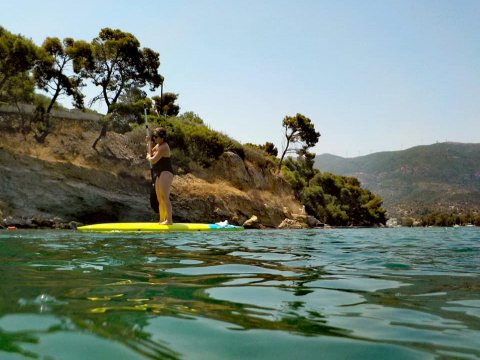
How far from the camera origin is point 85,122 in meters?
28.3

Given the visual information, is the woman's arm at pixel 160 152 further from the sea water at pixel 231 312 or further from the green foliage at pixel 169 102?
the green foliage at pixel 169 102

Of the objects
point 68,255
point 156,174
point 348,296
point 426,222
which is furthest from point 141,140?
point 426,222

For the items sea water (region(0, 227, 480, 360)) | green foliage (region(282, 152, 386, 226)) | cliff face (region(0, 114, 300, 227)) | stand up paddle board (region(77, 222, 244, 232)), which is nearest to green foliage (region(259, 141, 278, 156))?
green foliage (region(282, 152, 386, 226))

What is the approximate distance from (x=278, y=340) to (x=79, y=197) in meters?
20.8

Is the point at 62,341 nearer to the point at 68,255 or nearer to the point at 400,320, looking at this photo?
the point at 400,320

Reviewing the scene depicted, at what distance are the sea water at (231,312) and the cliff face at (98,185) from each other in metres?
16.7

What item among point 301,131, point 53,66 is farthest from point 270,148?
point 53,66

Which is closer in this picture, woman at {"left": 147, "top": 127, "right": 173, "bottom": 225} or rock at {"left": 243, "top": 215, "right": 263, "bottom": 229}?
woman at {"left": 147, "top": 127, "right": 173, "bottom": 225}

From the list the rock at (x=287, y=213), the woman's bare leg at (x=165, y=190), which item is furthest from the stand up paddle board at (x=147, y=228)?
the rock at (x=287, y=213)

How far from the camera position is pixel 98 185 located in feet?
72.6

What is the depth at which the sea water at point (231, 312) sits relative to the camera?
170 centimetres

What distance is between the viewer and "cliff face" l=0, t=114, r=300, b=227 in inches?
794

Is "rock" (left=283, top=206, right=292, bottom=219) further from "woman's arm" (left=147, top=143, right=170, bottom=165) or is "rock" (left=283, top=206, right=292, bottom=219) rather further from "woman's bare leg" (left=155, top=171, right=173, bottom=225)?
"woman's arm" (left=147, top=143, right=170, bottom=165)

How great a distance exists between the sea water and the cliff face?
16684 millimetres
